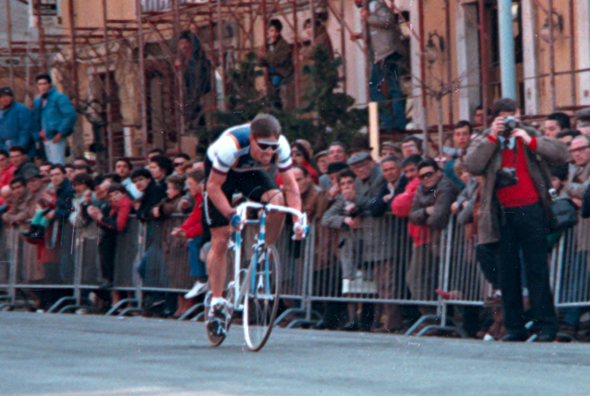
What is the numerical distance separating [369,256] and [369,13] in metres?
5.75

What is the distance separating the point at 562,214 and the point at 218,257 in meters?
2.92

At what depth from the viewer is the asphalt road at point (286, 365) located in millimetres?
6734

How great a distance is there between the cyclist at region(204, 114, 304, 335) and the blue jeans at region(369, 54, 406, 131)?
22.1 ft

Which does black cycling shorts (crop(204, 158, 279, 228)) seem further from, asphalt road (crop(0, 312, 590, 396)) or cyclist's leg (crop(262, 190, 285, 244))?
asphalt road (crop(0, 312, 590, 396))

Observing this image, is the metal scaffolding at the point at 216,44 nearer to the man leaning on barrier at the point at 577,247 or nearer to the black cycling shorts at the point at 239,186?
the man leaning on barrier at the point at 577,247

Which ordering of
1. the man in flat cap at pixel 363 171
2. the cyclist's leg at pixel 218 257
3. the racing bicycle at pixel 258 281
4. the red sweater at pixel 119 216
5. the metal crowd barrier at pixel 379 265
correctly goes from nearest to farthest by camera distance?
the racing bicycle at pixel 258 281 < the cyclist's leg at pixel 218 257 < the metal crowd barrier at pixel 379 265 < the man in flat cap at pixel 363 171 < the red sweater at pixel 119 216

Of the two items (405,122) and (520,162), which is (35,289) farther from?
(520,162)

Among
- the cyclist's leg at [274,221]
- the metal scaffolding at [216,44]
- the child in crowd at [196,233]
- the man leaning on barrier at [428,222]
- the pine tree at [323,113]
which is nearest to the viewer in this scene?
the cyclist's leg at [274,221]

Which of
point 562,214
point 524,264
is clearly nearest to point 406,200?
point 524,264

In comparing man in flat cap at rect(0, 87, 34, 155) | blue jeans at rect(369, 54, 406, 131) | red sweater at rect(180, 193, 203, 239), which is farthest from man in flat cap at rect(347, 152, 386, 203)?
man in flat cap at rect(0, 87, 34, 155)

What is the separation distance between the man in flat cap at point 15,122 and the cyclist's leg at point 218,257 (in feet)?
32.9

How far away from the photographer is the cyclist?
28.4 ft

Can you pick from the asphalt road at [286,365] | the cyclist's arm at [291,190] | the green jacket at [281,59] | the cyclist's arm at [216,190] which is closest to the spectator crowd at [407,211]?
the asphalt road at [286,365]

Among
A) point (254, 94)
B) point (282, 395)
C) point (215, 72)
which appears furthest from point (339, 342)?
point (215, 72)
